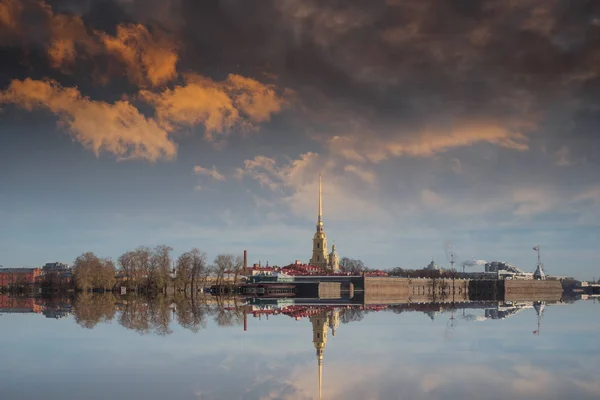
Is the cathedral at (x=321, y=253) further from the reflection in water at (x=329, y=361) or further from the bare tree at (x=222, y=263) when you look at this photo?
the reflection in water at (x=329, y=361)

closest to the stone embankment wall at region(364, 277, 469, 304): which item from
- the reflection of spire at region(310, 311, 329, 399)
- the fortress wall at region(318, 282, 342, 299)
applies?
the fortress wall at region(318, 282, 342, 299)

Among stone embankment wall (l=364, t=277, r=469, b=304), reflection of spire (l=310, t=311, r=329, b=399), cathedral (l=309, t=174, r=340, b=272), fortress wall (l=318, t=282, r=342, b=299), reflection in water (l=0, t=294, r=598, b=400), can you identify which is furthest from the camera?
cathedral (l=309, t=174, r=340, b=272)

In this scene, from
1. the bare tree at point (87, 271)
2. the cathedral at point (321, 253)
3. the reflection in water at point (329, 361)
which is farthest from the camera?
the cathedral at point (321, 253)

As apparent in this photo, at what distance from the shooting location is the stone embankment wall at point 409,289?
483 feet

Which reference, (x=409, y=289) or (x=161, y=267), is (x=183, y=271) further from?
(x=409, y=289)

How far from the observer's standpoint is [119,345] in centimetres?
3469

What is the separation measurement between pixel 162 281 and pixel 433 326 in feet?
287

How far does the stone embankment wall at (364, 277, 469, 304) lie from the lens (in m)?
147

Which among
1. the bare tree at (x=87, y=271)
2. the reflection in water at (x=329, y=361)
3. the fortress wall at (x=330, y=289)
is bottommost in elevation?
the reflection in water at (x=329, y=361)

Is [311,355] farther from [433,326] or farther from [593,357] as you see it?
[433,326]

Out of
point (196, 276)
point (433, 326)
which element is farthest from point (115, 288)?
point (433, 326)

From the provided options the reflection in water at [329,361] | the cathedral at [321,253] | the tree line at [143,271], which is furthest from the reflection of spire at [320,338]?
the cathedral at [321,253]

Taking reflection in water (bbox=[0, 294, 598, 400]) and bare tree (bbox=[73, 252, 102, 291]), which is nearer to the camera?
reflection in water (bbox=[0, 294, 598, 400])

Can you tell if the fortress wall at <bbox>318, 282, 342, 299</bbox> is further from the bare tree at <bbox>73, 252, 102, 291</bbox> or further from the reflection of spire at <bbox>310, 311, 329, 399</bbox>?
the reflection of spire at <bbox>310, 311, 329, 399</bbox>
